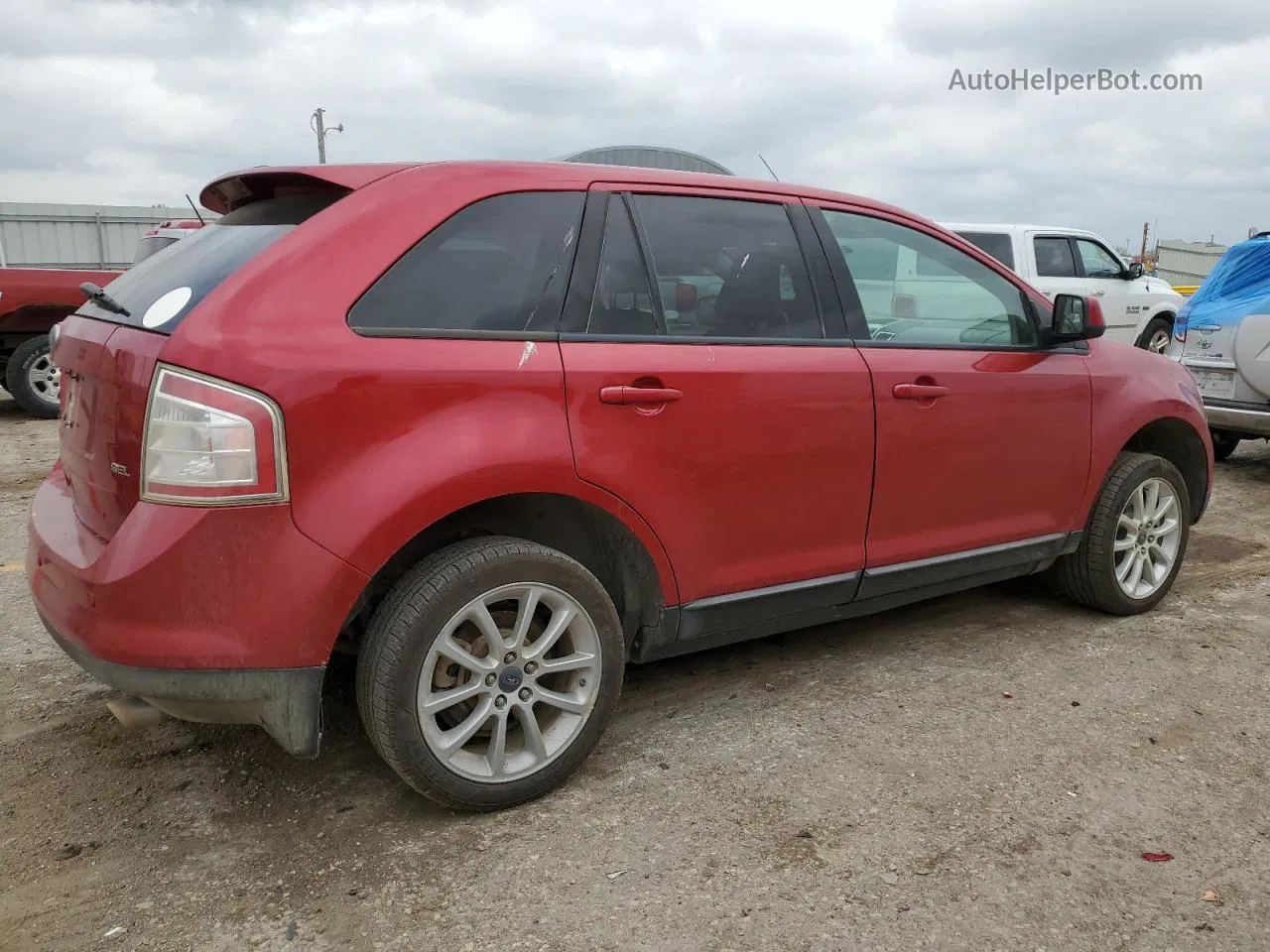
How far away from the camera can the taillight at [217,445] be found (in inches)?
90.6

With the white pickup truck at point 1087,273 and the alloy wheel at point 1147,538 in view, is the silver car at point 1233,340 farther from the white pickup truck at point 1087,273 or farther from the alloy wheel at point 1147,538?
the alloy wheel at point 1147,538

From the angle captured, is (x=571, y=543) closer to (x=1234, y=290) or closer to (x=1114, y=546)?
(x=1114, y=546)

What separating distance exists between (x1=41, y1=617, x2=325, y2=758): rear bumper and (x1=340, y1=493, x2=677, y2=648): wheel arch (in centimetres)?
25

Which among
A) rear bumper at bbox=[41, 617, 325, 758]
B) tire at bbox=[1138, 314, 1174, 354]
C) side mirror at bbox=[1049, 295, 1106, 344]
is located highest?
side mirror at bbox=[1049, 295, 1106, 344]

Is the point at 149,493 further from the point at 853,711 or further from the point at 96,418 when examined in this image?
the point at 853,711

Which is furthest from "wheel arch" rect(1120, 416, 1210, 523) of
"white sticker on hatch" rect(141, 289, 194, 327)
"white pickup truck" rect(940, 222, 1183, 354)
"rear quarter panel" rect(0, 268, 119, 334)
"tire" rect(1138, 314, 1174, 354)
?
"tire" rect(1138, 314, 1174, 354)

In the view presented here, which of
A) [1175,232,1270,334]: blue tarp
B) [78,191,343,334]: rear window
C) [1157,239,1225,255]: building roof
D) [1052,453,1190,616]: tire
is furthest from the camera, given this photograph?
[1157,239,1225,255]: building roof

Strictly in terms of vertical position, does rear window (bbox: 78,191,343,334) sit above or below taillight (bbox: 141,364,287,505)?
above

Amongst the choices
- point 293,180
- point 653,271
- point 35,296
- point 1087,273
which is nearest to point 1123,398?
point 653,271

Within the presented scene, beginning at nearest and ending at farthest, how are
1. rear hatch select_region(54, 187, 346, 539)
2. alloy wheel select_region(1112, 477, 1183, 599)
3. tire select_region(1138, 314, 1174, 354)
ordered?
1. rear hatch select_region(54, 187, 346, 539)
2. alloy wheel select_region(1112, 477, 1183, 599)
3. tire select_region(1138, 314, 1174, 354)

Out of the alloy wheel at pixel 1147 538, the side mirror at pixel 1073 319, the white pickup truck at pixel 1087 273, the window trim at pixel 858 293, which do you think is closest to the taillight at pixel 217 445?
the window trim at pixel 858 293

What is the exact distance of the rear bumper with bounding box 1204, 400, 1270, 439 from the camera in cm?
711

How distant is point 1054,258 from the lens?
1112cm

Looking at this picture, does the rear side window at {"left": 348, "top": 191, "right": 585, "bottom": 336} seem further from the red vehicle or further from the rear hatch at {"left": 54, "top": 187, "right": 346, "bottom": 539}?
the red vehicle
